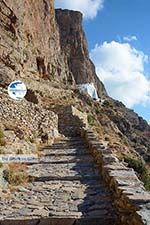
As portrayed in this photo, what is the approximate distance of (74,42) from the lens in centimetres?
9044

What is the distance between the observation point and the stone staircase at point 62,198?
7024 mm

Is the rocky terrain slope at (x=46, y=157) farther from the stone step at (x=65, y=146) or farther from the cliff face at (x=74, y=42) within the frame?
the cliff face at (x=74, y=42)

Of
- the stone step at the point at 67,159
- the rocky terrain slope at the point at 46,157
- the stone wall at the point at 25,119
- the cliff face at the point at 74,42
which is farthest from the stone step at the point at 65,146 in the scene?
the cliff face at the point at 74,42

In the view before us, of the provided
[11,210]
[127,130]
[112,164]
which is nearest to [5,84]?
[112,164]

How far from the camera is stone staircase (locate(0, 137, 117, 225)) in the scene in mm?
7024

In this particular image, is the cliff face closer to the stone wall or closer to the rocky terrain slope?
the rocky terrain slope

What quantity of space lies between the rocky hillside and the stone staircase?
365cm

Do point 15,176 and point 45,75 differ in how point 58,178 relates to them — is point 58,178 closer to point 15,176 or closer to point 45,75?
point 15,176

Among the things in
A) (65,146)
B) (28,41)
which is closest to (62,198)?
(65,146)

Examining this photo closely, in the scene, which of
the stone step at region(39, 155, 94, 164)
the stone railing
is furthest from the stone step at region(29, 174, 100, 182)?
the stone step at region(39, 155, 94, 164)

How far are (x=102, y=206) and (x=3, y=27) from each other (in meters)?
35.1

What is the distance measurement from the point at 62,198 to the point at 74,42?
3298 inches

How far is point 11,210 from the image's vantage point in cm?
757

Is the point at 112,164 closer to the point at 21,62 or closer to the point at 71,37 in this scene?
the point at 21,62
